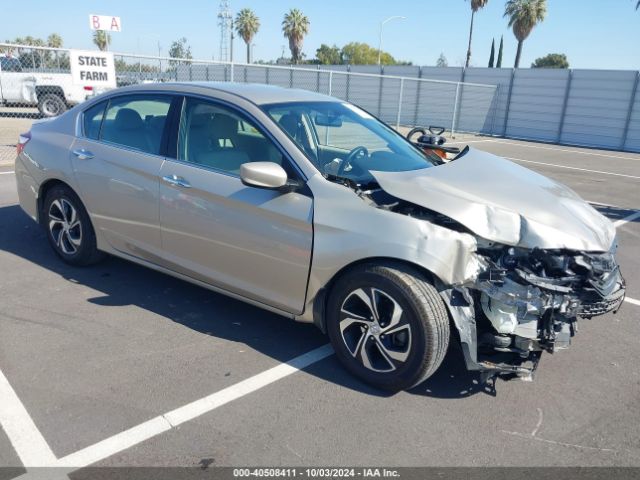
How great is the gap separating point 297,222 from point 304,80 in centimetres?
2674

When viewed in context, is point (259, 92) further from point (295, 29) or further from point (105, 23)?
point (295, 29)

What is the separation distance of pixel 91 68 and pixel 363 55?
96.7 m

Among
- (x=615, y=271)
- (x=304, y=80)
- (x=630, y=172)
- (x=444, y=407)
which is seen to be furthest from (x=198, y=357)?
(x=304, y=80)

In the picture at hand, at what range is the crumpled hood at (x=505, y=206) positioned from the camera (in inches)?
118

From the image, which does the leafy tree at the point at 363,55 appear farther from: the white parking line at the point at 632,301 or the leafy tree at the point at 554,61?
the white parking line at the point at 632,301

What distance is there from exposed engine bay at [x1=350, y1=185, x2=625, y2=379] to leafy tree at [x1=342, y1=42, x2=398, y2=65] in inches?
4018

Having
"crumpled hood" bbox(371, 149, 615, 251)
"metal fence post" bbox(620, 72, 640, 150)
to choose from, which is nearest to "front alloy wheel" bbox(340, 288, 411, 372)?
"crumpled hood" bbox(371, 149, 615, 251)

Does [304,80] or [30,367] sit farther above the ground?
[304,80]

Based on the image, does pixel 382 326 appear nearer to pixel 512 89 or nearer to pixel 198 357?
pixel 198 357

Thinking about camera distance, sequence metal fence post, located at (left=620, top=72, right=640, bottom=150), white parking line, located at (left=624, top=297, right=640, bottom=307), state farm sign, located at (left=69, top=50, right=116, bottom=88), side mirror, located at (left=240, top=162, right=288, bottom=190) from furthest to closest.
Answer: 1. metal fence post, located at (left=620, top=72, right=640, bottom=150)
2. state farm sign, located at (left=69, top=50, right=116, bottom=88)
3. white parking line, located at (left=624, top=297, right=640, bottom=307)
4. side mirror, located at (left=240, top=162, right=288, bottom=190)

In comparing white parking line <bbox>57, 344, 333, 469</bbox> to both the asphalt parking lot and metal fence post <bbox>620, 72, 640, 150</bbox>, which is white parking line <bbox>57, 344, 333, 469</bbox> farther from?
metal fence post <bbox>620, 72, 640, 150</bbox>

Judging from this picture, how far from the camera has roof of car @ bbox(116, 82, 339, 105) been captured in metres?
3.87

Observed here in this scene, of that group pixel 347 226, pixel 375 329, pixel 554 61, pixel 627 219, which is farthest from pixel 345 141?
pixel 554 61

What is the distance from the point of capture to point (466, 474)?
8.37 ft
